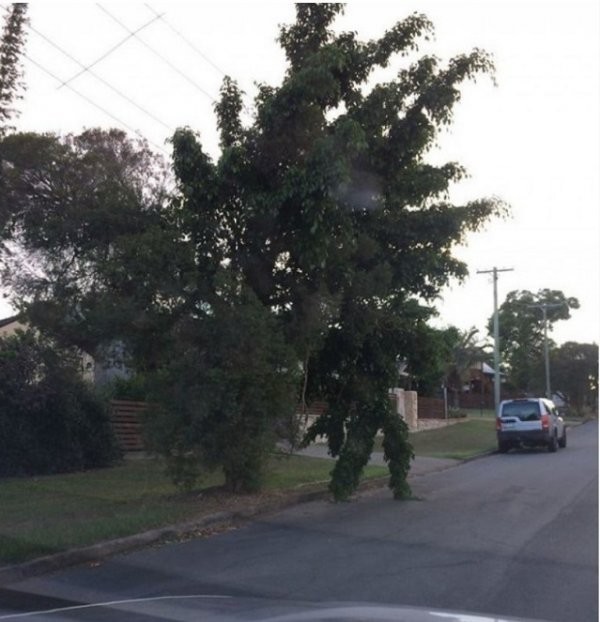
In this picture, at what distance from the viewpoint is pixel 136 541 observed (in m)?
11.7

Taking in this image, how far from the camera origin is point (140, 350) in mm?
14133

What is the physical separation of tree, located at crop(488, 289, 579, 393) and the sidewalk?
143 feet

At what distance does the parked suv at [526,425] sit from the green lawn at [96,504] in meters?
11.4

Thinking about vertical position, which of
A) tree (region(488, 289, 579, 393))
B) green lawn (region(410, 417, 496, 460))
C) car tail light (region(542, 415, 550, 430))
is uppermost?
tree (region(488, 289, 579, 393))

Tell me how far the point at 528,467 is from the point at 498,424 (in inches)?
259

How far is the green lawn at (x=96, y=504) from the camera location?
11.3 metres

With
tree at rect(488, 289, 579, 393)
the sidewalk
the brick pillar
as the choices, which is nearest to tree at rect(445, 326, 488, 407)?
tree at rect(488, 289, 579, 393)

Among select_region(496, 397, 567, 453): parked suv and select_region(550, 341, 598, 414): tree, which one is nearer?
select_region(496, 397, 567, 453): parked suv

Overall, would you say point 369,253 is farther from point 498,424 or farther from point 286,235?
point 498,424

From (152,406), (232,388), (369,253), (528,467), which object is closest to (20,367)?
(152,406)

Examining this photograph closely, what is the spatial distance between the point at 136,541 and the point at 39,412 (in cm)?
736

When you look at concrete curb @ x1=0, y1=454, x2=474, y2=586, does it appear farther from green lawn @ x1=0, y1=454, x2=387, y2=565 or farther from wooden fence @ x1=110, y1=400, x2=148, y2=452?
wooden fence @ x1=110, y1=400, x2=148, y2=452

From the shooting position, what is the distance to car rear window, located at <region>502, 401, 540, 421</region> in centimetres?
3059

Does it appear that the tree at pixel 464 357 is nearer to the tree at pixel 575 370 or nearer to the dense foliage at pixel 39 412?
the tree at pixel 575 370
